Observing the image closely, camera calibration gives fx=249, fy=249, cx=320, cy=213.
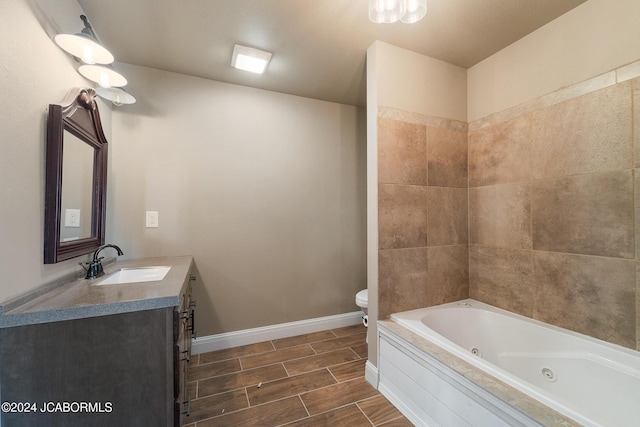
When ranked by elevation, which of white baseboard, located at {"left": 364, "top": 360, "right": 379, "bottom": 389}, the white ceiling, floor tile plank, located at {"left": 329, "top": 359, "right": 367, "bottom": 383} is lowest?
floor tile plank, located at {"left": 329, "top": 359, "right": 367, "bottom": 383}

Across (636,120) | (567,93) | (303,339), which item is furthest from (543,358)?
(303,339)

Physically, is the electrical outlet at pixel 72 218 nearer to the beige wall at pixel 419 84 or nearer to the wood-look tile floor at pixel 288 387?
the wood-look tile floor at pixel 288 387

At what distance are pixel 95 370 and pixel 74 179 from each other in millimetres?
1067

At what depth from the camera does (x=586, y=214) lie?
4.87 feet

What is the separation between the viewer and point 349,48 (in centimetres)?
189

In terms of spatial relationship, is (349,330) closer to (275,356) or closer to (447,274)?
(275,356)

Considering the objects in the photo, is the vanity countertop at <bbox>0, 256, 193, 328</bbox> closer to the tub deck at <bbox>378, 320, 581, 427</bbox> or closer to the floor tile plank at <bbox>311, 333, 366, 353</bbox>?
the tub deck at <bbox>378, 320, 581, 427</bbox>

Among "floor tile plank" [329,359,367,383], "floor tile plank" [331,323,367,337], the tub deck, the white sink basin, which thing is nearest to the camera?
the tub deck

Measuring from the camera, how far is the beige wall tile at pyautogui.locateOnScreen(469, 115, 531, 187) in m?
1.79

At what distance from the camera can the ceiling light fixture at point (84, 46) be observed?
123cm

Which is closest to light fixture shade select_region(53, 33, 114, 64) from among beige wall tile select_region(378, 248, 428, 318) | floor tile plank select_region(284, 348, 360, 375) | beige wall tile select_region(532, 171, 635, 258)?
beige wall tile select_region(378, 248, 428, 318)

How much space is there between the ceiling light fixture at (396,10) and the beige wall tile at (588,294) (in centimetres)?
169

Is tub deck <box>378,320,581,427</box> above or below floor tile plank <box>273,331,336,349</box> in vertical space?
above

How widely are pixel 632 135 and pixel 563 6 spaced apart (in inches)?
34.9
